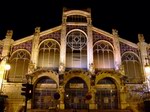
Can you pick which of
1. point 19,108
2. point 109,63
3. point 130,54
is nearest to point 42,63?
point 19,108

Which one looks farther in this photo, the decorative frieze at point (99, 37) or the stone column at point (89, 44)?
the decorative frieze at point (99, 37)

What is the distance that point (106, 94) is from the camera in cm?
2658

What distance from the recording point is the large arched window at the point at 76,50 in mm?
28000

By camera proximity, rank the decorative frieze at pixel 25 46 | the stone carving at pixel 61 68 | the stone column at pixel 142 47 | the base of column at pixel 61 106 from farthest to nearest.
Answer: the decorative frieze at pixel 25 46 < the stone column at pixel 142 47 < the stone carving at pixel 61 68 < the base of column at pixel 61 106

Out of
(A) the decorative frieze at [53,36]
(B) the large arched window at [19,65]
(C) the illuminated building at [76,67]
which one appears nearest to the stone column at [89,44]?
(C) the illuminated building at [76,67]

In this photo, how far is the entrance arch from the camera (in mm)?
25656

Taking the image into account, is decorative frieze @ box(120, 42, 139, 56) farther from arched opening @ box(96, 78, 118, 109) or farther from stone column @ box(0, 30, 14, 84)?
stone column @ box(0, 30, 14, 84)

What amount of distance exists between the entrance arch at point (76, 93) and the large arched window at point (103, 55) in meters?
3.51

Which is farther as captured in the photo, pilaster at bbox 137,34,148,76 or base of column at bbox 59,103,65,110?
pilaster at bbox 137,34,148,76

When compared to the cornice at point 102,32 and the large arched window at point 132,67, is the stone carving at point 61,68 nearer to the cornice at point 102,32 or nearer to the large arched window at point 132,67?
the cornice at point 102,32

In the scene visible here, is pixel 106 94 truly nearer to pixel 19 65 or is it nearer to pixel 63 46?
pixel 63 46

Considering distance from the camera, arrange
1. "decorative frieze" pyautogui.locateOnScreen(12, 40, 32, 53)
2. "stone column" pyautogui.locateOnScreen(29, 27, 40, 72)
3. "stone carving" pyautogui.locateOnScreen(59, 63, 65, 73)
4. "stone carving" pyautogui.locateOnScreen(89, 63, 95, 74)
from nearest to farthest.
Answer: "stone carving" pyautogui.locateOnScreen(59, 63, 65, 73) < "stone carving" pyautogui.locateOnScreen(89, 63, 95, 74) < "stone column" pyautogui.locateOnScreen(29, 27, 40, 72) < "decorative frieze" pyautogui.locateOnScreen(12, 40, 32, 53)

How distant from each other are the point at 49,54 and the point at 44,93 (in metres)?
5.67

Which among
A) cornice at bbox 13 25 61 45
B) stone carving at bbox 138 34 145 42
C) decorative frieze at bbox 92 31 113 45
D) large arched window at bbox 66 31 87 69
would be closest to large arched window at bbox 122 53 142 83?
stone carving at bbox 138 34 145 42
